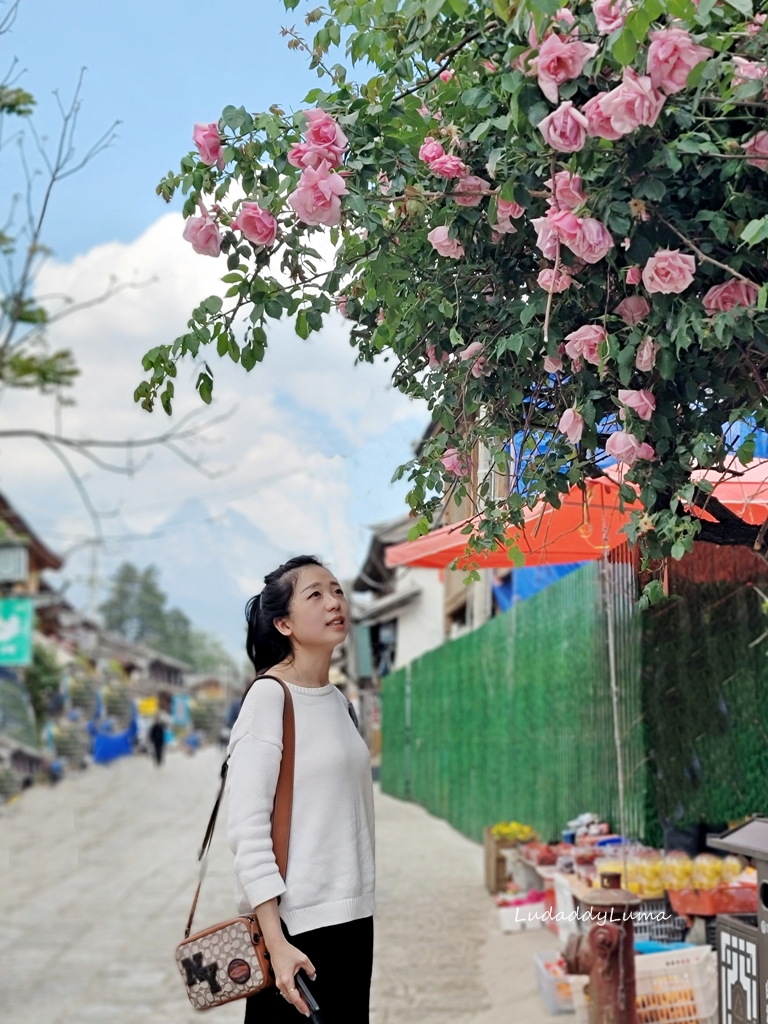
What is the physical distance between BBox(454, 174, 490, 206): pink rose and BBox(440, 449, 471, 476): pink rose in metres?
0.87

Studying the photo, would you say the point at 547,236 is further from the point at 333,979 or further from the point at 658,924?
the point at 658,924

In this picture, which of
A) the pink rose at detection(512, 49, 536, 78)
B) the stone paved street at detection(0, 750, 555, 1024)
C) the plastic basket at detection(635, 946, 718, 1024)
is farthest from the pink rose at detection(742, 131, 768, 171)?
the stone paved street at detection(0, 750, 555, 1024)

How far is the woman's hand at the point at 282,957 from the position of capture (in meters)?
2.84

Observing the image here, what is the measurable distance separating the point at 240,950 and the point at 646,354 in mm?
1614

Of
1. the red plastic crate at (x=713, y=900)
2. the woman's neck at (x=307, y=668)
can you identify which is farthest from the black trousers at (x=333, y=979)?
the red plastic crate at (x=713, y=900)

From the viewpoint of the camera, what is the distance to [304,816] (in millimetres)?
2965

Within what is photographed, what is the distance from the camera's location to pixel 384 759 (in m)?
28.0

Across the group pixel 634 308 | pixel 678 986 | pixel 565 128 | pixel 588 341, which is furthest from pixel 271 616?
pixel 678 986

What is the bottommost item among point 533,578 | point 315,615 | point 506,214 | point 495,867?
point 495,867

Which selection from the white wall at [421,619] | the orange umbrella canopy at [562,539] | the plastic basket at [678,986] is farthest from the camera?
the white wall at [421,619]

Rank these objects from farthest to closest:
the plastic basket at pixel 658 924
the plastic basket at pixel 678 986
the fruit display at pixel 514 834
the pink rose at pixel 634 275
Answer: the fruit display at pixel 514 834 < the plastic basket at pixel 658 924 < the plastic basket at pixel 678 986 < the pink rose at pixel 634 275

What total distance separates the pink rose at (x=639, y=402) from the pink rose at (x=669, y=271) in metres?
0.29

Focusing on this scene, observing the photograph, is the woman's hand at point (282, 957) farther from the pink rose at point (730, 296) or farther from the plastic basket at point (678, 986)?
the plastic basket at point (678, 986)

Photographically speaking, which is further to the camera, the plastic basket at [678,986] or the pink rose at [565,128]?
the plastic basket at [678,986]
